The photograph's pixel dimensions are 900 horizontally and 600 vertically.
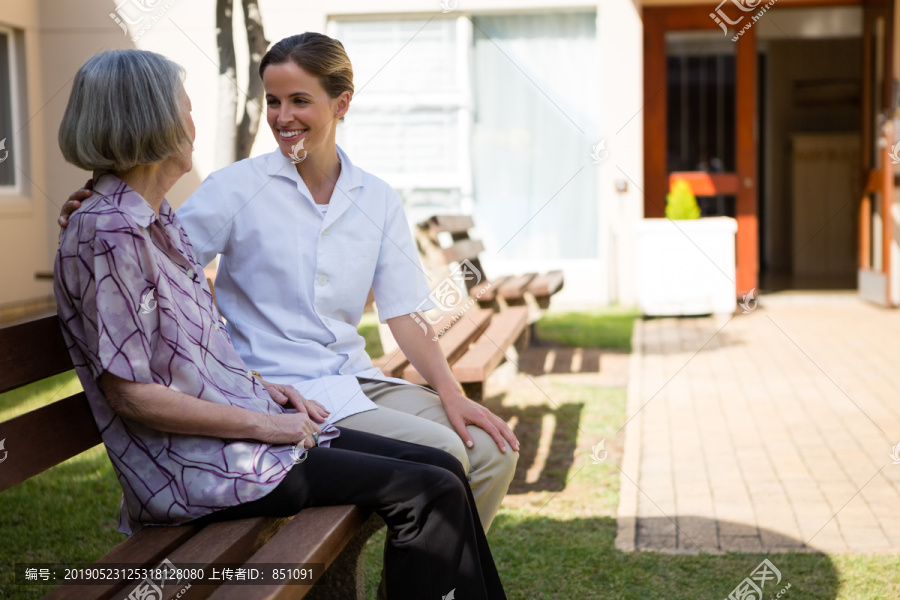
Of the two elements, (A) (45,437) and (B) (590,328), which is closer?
(A) (45,437)

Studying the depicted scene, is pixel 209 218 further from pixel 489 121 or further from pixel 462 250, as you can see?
pixel 489 121

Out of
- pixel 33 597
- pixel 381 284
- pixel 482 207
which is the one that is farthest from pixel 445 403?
pixel 482 207

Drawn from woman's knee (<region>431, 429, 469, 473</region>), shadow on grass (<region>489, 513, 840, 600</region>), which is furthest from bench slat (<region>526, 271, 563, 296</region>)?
woman's knee (<region>431, 429, 469, 473</region>)

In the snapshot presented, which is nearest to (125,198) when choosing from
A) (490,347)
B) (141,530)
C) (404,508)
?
(141,530)

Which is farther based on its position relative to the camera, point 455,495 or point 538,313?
point 538,313

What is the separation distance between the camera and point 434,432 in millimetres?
2338

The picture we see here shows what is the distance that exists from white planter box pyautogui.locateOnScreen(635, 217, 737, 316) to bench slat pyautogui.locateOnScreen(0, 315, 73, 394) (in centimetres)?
690

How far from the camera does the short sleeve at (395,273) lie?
2639 mm

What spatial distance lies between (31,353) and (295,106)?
895 mm

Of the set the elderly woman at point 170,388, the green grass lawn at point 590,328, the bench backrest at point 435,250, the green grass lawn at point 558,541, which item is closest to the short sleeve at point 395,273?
the elderly woman at point 170,388

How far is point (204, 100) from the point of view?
6.66 meters

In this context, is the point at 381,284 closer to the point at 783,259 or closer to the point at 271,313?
the point at 271,313

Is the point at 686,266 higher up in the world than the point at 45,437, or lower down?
lower down

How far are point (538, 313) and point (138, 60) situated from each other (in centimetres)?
541
